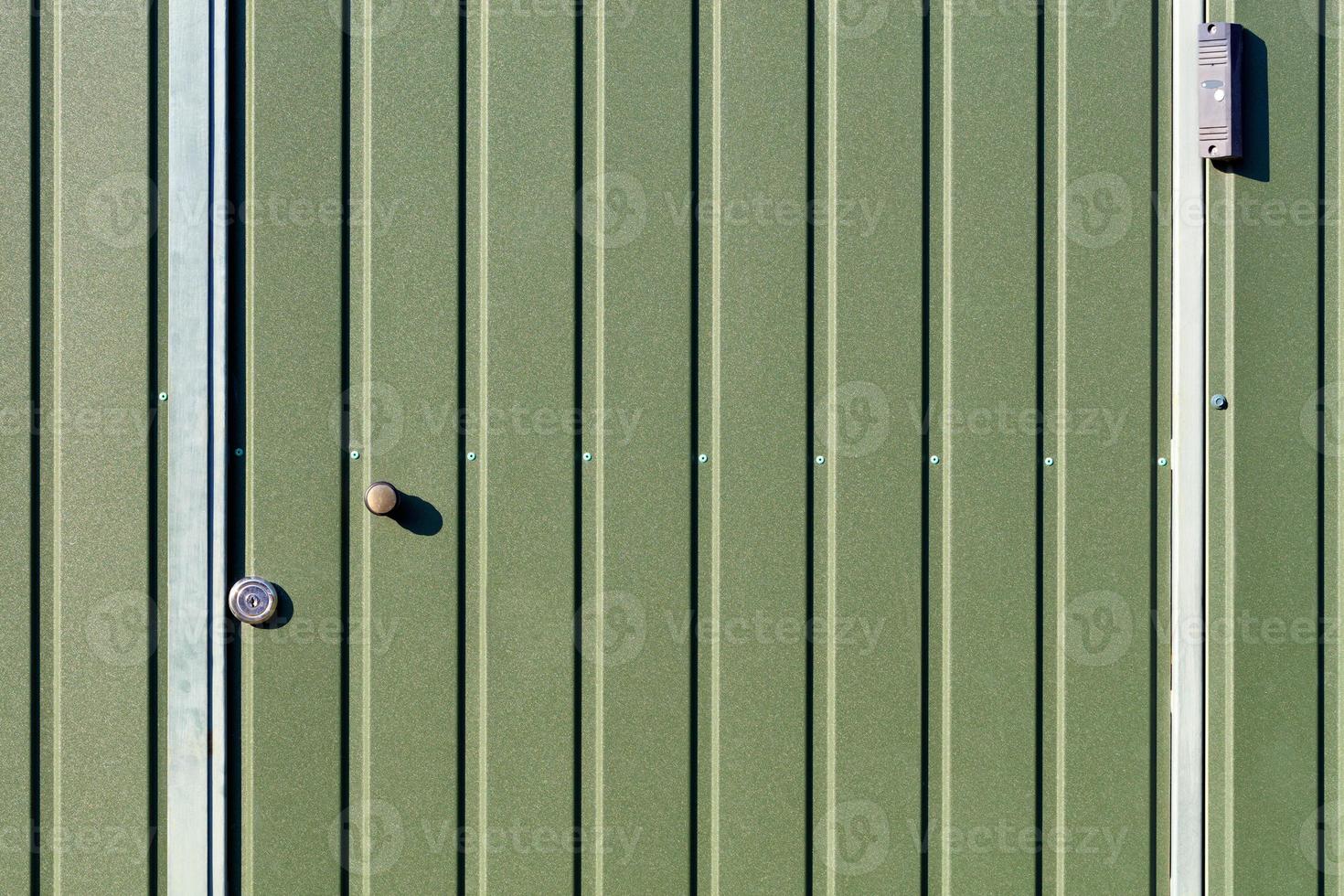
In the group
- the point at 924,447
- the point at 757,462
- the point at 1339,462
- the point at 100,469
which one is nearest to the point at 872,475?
the point at 924,447

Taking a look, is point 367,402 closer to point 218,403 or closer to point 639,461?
point 218,403

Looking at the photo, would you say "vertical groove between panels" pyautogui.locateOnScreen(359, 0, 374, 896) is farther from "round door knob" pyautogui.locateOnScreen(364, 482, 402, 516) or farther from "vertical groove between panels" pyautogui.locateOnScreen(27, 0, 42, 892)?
"vertical groove between panels" pyautogui.locateOnScreen(27, 0, 42, 892)

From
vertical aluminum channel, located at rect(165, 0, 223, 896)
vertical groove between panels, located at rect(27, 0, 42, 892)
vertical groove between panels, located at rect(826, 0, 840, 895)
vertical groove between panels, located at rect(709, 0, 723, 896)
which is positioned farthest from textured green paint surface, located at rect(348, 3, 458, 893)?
vertical groove between panels, located at rect(826, 0, 840, 895)

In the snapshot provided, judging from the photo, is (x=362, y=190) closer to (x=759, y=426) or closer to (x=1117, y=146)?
→ (x=759, y=426)

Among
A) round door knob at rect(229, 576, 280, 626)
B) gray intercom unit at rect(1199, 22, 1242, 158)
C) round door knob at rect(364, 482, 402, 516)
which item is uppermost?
gray intercom unit at rect(1199, 22, 1242, 158)

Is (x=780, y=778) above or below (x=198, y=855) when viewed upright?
above

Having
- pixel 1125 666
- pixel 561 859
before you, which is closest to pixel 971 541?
pixel 1125 666
